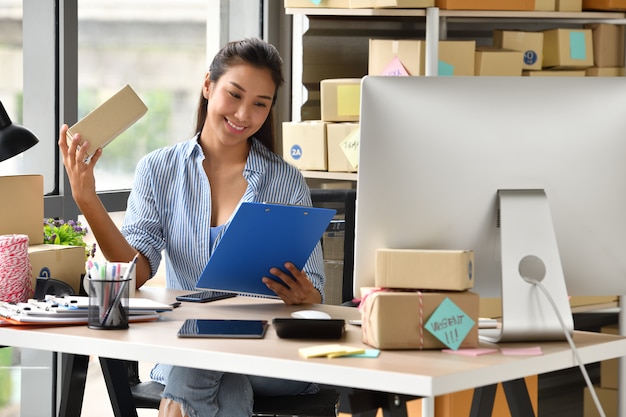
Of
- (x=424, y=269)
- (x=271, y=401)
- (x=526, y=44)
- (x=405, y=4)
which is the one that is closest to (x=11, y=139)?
(x=271, y=401)

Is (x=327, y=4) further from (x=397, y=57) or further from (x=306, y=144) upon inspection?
(x=306, y=144)

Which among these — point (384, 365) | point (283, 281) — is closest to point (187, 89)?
point (283, 281)

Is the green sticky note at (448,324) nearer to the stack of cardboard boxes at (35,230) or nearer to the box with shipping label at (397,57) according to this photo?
the stack of cardboard boxes at (35,230)

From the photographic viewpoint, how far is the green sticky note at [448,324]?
1.62 meters

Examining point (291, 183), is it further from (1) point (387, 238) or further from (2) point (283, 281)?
(1) point (387, 238)

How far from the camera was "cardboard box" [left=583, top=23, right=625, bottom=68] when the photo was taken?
3371 millimetres

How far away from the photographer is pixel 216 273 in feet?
6.49

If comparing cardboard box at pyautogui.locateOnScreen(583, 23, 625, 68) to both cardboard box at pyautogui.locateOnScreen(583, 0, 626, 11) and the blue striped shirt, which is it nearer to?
cardboard box at pyautogui.locateOnScreen(583, 0, 626, 11)

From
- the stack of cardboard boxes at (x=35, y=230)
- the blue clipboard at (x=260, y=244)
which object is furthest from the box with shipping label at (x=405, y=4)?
the stack of cardboard boxes at (x=35, y=230)

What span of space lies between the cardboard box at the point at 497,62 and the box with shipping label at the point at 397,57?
0.67ft

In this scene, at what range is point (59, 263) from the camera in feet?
6.79

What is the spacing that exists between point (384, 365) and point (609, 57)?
7.53 ft

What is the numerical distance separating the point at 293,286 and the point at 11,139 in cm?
69

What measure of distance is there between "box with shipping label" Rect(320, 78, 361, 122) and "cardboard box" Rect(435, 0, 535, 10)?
1.32 ft
